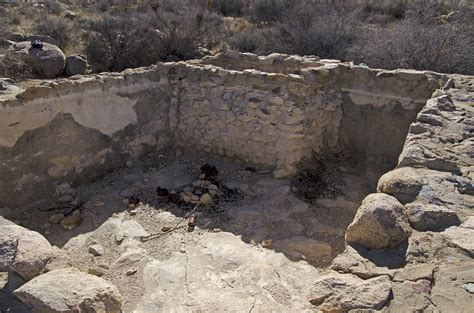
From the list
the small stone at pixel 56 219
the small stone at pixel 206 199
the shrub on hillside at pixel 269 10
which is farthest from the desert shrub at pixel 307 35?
the small stone at pixel 56 219

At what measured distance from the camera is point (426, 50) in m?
7.43

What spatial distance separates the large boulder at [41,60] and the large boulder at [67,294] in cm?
613

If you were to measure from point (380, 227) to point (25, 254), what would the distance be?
1.87 m

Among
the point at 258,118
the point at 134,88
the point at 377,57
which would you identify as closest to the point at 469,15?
the point at 377,57

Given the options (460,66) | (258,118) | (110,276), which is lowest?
(110,276)

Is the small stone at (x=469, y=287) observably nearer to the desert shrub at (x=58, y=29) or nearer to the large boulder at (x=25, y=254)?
the large boulder at (x=25, y=254)

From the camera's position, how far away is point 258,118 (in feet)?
17.6

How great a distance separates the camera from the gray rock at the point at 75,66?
26.0ft

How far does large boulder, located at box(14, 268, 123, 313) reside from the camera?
2.00 metres

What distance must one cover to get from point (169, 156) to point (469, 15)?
365 inches

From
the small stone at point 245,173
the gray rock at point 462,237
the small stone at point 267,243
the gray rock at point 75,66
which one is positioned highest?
the gray rock at point 462,237

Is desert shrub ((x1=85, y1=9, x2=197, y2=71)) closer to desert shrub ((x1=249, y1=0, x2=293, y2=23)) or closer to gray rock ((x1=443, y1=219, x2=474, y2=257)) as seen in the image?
desert shrub ((x1=249, y1=0, x2=293, y2=23))

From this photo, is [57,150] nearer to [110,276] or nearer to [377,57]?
[110,276]

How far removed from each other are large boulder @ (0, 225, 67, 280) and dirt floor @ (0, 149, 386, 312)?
3.85ft
